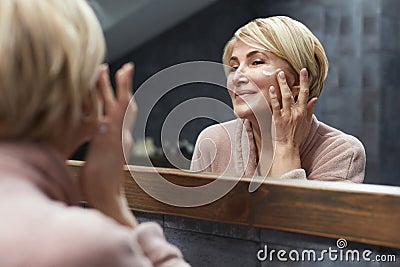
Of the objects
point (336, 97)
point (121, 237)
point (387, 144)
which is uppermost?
point (121, 237)

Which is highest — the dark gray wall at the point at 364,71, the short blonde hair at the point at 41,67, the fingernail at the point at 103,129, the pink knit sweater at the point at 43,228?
the short blonde hair at the point at 41,67

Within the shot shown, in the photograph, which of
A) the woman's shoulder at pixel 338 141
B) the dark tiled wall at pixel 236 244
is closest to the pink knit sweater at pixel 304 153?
the woman's shoulder at pixel 338 141

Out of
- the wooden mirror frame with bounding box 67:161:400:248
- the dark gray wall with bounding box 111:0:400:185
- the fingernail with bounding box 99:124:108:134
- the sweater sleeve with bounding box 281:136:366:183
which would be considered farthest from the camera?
the dark gray wall with bounding box 111:0:400:185

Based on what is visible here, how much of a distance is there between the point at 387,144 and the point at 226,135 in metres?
2.35

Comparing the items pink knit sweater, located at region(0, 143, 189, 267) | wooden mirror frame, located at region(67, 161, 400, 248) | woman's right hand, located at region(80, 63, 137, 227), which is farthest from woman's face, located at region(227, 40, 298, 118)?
pink knit sweater, located at region(0, 143, 189, 267)

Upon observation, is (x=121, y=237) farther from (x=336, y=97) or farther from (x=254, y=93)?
(x=336, y=97)

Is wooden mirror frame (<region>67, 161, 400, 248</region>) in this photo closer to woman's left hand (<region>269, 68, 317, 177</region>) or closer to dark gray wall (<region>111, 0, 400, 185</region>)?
woman's left hand (<region>269, 68, 317, 177</region>)

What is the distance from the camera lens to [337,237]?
829mm

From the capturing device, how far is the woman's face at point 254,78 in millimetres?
1477

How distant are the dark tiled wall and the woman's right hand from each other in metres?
0.39

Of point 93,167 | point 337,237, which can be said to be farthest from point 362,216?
point 93,167

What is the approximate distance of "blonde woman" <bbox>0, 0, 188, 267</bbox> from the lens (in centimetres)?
47

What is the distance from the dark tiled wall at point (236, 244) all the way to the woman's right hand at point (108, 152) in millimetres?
388

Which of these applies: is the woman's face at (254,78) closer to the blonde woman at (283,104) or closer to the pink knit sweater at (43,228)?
the blonde woman at (283,104)
